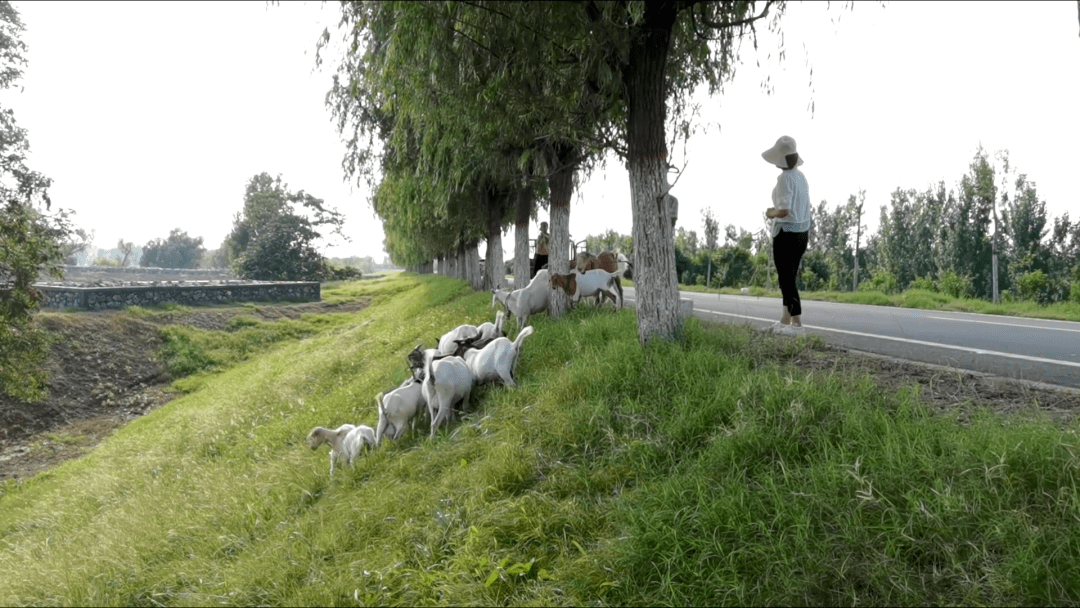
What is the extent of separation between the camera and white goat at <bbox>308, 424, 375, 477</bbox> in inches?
238

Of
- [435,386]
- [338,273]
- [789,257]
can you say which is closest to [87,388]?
[435,386]

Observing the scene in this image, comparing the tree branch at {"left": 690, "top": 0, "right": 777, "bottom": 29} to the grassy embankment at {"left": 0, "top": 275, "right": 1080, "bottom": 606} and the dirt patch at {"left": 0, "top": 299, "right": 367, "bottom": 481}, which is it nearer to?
the grassy embankment at {"left": 0, "top": 275, "right": 1080, "bottom": 606}

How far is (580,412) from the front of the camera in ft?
16.1

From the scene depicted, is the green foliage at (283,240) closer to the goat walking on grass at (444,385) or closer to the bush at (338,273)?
the bush at (338,273)

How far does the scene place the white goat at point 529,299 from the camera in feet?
30.5

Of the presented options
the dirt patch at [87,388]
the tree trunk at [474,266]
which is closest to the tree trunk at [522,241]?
the tree trunk at [474,266]

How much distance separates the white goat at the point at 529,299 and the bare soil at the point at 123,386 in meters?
4.22

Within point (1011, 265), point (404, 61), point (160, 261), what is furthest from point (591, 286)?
point (160, 261)

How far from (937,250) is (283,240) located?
43.1 m

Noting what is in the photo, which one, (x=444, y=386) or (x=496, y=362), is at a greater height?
(x=496, y=362)

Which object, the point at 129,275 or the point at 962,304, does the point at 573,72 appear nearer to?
the point at 962,304

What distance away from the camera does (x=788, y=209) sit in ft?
20.7

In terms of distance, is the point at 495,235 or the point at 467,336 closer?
the point at 467,336

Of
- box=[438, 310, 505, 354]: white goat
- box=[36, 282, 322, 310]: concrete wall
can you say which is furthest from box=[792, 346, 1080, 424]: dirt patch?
box=[36, 282, 322, 310]: concrete wall
